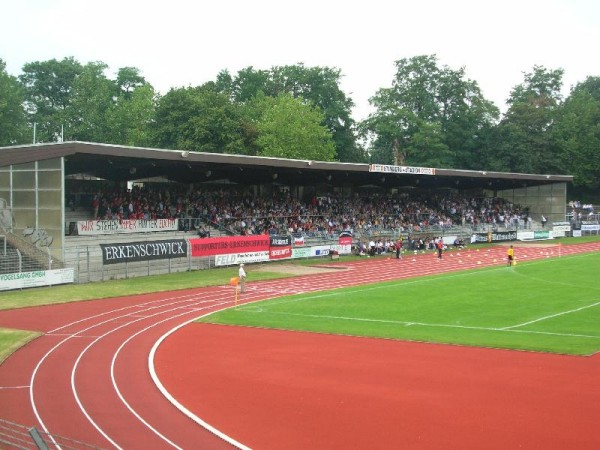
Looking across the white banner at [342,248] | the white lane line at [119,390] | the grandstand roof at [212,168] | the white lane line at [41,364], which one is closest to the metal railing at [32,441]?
the white lane line at [41,364]

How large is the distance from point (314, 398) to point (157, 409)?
10.7 feet

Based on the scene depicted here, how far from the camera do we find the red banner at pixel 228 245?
135 ft

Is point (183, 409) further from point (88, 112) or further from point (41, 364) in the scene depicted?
point (88, 112)

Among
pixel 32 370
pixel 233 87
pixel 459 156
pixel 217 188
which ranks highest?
pixel 233 87

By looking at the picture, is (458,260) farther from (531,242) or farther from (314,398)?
(314,398)

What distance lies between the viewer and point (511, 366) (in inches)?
683

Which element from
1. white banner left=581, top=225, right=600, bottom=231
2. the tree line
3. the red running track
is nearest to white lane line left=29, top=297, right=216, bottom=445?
the red running track

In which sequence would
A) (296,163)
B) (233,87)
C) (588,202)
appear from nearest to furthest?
(296,163), (588,202), (233,87)

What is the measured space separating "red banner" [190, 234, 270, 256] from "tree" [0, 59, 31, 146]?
140 feet

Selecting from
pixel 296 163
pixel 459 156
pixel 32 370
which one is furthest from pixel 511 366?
pixel 459 156

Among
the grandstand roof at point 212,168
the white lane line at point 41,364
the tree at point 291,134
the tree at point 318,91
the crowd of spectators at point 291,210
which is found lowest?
the white lane line at point 41,364

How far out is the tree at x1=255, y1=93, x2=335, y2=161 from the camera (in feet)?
236

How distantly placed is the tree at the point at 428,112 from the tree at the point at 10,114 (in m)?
44.5

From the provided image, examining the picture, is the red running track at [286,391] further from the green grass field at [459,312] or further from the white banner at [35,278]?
the white banner at [35,278]
